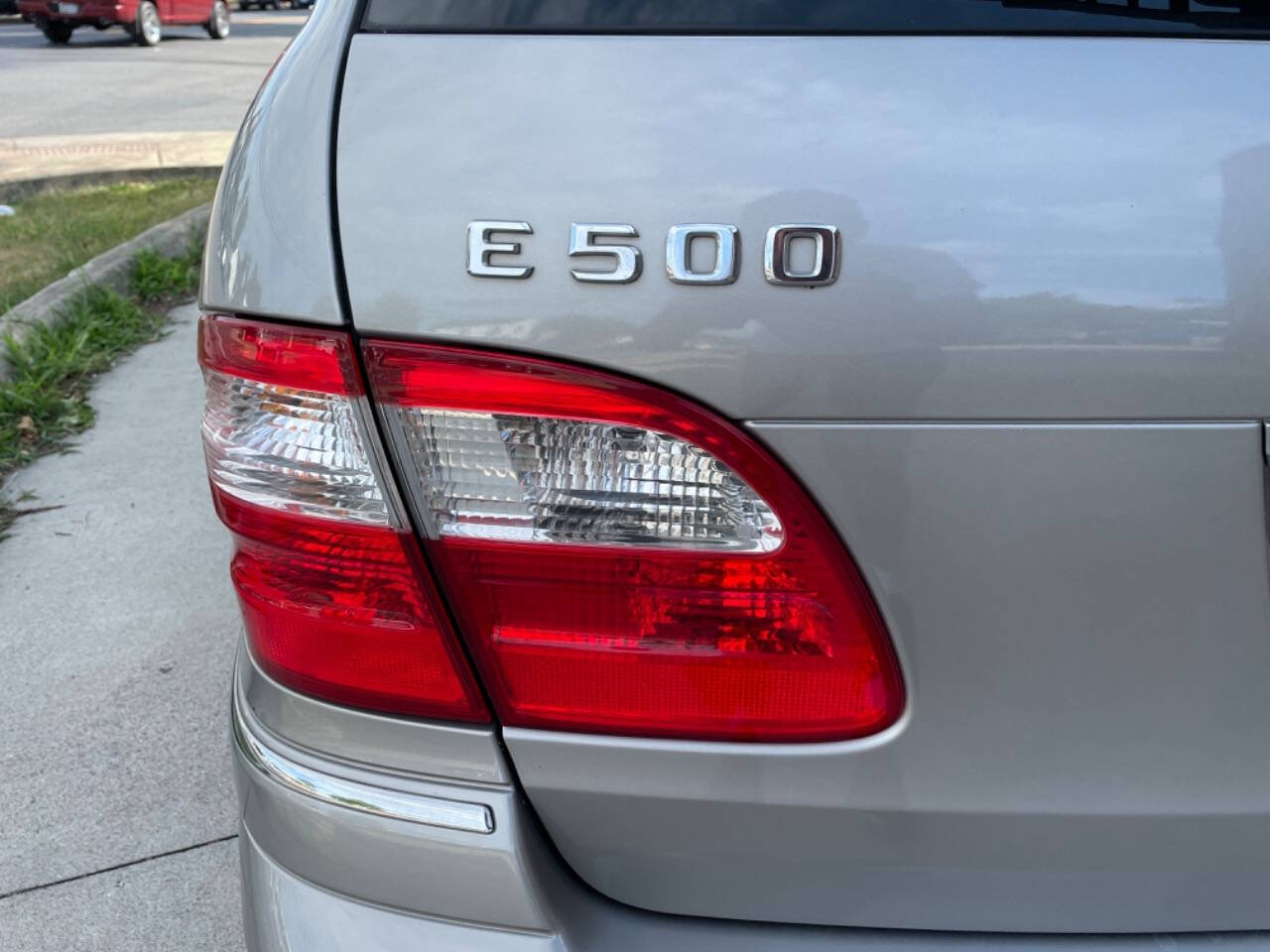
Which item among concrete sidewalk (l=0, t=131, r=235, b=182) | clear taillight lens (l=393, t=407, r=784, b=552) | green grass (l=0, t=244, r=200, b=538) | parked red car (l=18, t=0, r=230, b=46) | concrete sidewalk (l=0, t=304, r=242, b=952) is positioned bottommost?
concrete sidewalk (l=0, t=304, r=242, b=952)

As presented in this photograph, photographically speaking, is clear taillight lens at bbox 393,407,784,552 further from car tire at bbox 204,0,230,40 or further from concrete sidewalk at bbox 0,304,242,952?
car tire at bbox 204,0,230,40

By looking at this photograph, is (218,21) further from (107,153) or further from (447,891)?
(447,891)

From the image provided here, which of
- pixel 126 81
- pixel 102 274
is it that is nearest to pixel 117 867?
pixel 102 274

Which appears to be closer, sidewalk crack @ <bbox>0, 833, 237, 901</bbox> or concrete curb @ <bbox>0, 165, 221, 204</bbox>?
sidewalk crack @ <bbox>0, 833, 237, 901</bbox>

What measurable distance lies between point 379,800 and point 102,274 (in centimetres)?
515

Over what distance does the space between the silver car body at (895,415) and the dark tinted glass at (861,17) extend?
0.08 feet

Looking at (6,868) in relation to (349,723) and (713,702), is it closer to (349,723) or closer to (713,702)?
(349,723)

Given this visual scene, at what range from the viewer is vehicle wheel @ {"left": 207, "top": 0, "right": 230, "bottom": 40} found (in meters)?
22.0

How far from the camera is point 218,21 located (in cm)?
2216

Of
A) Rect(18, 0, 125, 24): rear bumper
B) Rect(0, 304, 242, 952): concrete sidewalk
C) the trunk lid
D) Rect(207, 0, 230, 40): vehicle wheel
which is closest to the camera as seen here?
the trunk lid

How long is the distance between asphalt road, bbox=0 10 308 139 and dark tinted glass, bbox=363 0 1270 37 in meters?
10.5

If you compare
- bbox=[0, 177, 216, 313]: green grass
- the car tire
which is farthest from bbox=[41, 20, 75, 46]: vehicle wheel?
bbox=[0, 177, 216, 313]: green grass

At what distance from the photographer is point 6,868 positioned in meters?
2.16

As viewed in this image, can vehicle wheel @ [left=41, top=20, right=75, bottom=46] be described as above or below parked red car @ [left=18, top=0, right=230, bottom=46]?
below
